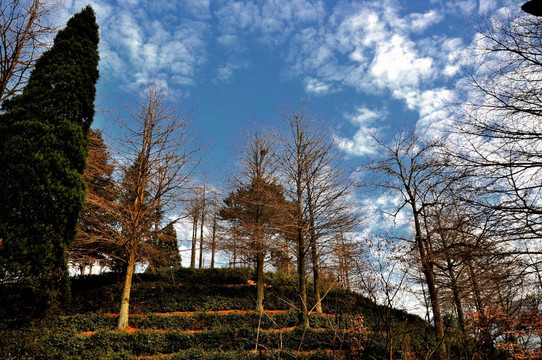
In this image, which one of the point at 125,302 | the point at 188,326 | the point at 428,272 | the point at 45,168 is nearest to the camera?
the point at 45,168

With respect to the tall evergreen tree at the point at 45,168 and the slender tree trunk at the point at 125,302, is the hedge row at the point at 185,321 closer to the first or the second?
the slender tree trunk at the point at 125,302

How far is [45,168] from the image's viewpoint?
21.5 feet

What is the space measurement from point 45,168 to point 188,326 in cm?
794

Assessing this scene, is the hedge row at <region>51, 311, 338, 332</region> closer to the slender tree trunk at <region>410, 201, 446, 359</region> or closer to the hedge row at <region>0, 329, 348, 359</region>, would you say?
the hedge row at <region>0, 329, 348, 359</region>

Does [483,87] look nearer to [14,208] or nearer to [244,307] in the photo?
[14,208]

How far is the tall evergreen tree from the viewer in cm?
595

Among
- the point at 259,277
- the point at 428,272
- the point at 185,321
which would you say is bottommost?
the point at 185,321

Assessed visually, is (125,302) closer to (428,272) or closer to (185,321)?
(185,321)

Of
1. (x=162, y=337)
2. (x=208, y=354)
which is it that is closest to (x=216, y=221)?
(x=162, y=337)

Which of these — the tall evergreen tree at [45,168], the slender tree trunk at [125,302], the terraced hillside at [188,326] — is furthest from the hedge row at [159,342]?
the tall evergreen tree at [45,168]

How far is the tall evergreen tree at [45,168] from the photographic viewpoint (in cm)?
595

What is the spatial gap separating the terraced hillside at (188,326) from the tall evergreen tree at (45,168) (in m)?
1.23

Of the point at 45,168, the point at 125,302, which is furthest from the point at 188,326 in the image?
the point at 45,168

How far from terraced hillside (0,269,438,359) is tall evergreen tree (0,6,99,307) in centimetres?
123
